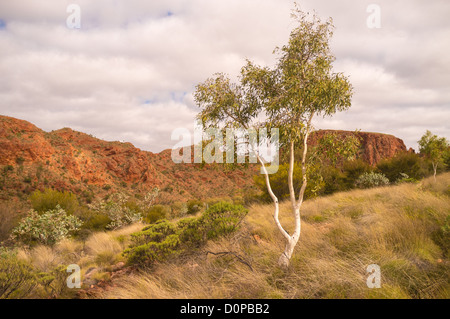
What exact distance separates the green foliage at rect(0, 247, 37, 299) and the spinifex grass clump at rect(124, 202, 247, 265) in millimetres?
2362

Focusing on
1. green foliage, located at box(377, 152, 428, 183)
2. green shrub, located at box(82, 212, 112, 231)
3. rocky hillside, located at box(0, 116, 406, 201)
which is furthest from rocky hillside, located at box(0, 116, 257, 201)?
green foliage, located at box(377, 152, 428, 183)

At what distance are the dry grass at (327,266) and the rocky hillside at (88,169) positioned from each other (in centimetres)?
1705

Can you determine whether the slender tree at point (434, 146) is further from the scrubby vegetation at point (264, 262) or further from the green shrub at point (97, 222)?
the green shrub at point (97, 222)

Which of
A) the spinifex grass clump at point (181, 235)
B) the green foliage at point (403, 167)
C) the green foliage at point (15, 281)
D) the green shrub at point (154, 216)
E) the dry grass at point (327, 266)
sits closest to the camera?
the dry grass at point (327, 266)

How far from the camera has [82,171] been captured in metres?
38.2

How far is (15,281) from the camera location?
4871 mm

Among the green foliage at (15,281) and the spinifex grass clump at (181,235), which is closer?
the green foliage at (15,281)

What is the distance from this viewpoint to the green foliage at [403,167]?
78.0 ft

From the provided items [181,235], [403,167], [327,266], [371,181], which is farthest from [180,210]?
[403,167]

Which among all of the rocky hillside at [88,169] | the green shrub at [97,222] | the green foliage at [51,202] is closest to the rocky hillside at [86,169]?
the rocky hillside at [88,169]

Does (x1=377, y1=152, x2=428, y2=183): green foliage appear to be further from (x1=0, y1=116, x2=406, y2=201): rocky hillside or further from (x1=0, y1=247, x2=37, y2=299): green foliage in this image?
(x1=0, y1=247, x2=37, y2=299): green foliage

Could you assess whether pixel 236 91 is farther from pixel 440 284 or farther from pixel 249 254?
pixel 440 284

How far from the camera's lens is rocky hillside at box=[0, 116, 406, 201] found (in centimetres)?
3105

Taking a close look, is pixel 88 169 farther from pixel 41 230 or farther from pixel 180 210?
pixel 41 230
